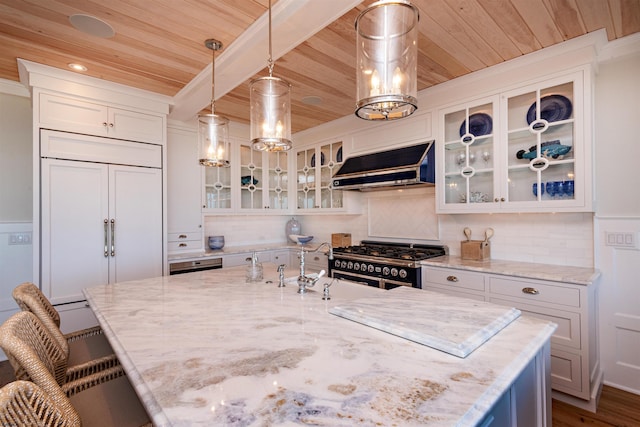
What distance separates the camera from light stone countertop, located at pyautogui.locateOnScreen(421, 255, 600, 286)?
2.07 meters

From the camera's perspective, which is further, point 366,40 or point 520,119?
point 520,119

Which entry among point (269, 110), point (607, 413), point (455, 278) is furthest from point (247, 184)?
point (607, 413)

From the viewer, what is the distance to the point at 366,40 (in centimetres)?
118

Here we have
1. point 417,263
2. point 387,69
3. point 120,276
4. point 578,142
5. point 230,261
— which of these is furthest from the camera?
point 230,261

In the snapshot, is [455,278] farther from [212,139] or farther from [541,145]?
[212,139]

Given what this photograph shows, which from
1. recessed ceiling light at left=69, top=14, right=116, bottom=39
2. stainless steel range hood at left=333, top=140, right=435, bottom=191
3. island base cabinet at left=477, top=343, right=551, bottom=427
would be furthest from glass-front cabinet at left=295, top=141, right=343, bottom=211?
island base cabinet at left=477, top=343, right=551, bottom=427

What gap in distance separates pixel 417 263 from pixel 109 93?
3225mm

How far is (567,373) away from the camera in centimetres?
208

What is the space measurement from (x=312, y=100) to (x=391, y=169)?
1085 mm

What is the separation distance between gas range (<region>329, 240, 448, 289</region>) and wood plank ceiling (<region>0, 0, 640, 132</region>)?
5.31ft

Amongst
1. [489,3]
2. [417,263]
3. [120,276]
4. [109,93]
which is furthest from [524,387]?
[109,93]

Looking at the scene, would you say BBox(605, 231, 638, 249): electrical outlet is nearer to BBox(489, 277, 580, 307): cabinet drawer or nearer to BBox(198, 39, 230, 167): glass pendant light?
BBox(489, 277, 580, 307): cabinet drawer

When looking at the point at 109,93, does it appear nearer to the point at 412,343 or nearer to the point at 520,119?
the point at 412,343

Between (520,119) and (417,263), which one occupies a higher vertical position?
(520,119)
